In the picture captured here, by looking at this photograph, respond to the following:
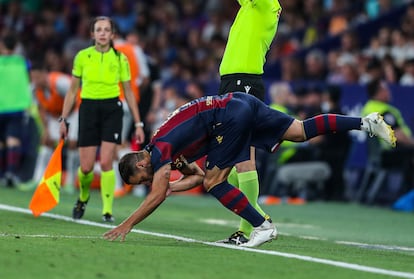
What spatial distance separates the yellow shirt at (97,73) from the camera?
→ 42.1 feet

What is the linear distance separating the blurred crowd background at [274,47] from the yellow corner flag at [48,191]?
5054mm

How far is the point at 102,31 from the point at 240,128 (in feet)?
11.8

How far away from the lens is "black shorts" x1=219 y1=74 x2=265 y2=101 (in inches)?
428

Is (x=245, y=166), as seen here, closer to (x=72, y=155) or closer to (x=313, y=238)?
(x=313, y=238)

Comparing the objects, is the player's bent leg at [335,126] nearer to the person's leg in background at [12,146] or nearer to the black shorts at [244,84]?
the black shorts at [244,84]

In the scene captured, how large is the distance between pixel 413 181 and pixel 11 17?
1423cm

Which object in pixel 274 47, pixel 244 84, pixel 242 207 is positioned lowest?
pixel 242 207

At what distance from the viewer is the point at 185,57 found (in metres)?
24.7

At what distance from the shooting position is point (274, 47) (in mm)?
23656

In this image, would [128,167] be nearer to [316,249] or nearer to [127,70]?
[316,249]

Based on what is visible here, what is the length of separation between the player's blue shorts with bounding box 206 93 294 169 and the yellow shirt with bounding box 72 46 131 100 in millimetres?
3226

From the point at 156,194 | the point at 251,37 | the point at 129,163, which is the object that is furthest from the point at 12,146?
the point at 156,194

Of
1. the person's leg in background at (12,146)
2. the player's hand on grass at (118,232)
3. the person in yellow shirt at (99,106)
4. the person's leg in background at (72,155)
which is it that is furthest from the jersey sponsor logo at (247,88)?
the person's leg in background at (12,146)

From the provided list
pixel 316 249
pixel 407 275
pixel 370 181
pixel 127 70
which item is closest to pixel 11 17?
pixel 370 181
